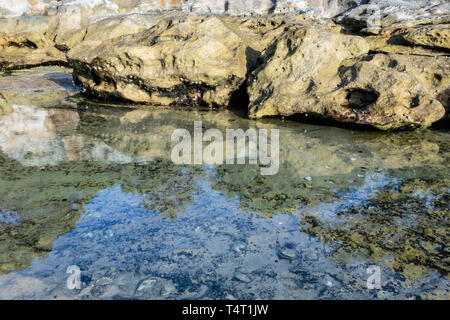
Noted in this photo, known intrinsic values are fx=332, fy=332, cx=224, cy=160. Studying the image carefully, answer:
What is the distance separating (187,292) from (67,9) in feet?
57.6

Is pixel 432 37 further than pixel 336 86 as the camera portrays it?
Yes

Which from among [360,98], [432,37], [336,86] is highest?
[432,37]

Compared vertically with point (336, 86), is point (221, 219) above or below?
below

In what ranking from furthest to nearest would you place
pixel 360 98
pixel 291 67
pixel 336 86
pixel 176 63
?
pixel 176 63
pixel 291 67
pixel 336 86
pixel 360 98

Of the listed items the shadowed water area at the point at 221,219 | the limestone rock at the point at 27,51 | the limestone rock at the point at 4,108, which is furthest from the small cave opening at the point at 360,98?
the limestone rock at the point at 27,51

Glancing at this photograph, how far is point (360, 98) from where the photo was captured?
572cm

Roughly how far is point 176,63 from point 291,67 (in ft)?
7.47

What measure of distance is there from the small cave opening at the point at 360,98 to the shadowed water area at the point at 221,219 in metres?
0.93

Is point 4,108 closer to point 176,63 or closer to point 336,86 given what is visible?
point 176,63

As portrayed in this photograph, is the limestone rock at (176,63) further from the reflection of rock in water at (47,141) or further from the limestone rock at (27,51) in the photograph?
the limestone rock at (27,51)

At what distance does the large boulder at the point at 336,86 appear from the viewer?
17.5 ft

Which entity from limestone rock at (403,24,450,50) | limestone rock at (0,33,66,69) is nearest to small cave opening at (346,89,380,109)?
limestone rock at (403,24,450,50)

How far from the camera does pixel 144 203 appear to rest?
10.4 ft

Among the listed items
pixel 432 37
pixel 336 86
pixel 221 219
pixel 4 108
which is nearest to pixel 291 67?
pixel 336 86
